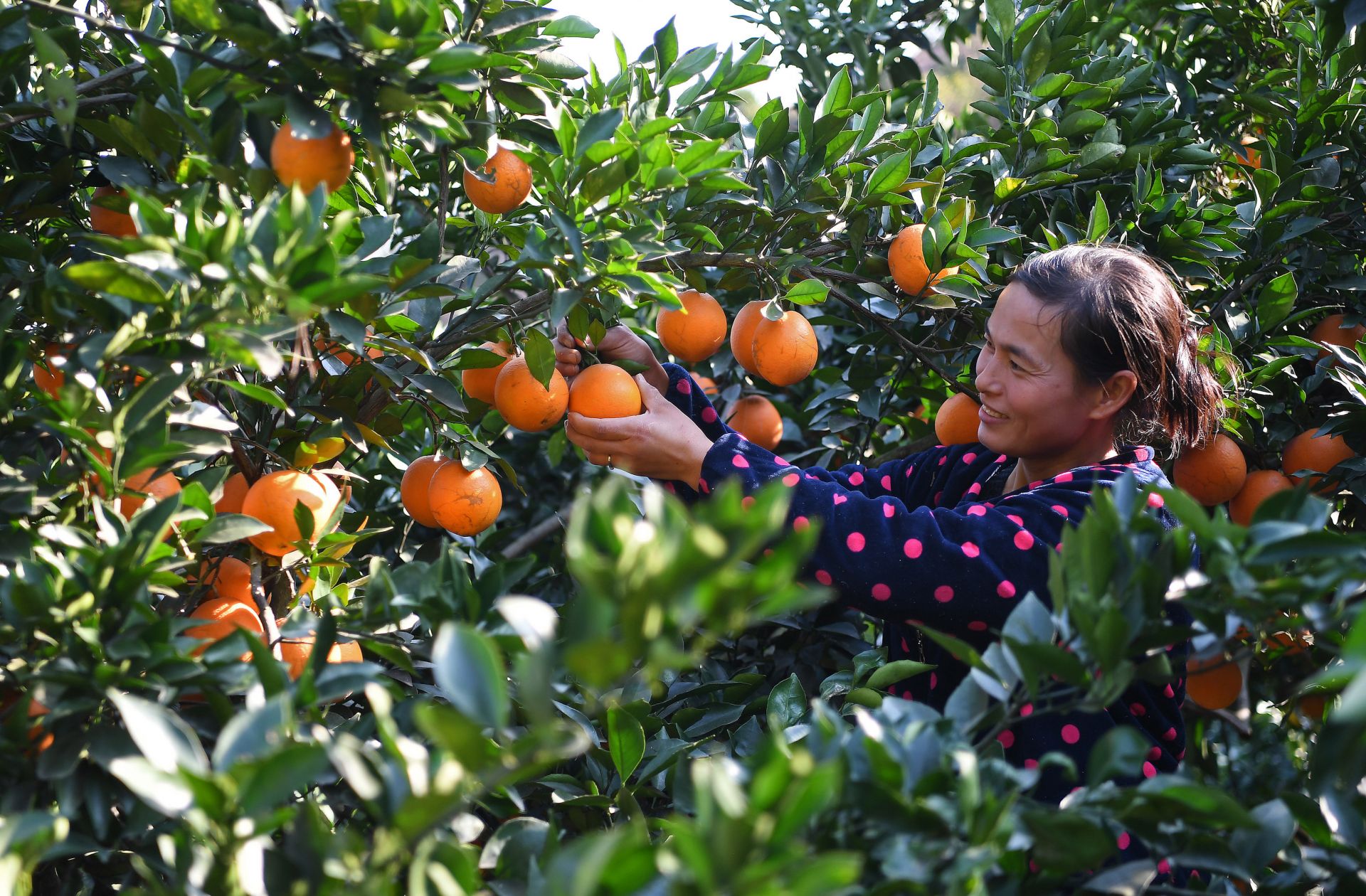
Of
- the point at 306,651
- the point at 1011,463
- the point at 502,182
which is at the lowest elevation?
the point at 306,651

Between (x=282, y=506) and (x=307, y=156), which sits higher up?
(x=307, y=156)

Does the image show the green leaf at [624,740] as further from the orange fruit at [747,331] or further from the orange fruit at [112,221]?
the orange fruit at [112,221]

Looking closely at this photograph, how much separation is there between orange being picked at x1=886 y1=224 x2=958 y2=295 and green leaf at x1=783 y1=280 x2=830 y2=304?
146mm

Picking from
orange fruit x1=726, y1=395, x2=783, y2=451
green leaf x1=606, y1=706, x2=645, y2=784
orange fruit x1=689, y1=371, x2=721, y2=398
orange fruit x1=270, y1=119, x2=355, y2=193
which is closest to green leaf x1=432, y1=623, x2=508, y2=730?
green leaf x1=606, y1=706, x2=645, y2=784

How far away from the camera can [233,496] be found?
4.84ft

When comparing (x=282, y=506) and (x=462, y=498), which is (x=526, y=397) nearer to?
(x=462, y=498)

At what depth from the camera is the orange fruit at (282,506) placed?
4.45 ft

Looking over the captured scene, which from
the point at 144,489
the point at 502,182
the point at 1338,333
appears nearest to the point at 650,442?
the point at 502,182

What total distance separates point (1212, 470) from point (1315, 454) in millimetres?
166

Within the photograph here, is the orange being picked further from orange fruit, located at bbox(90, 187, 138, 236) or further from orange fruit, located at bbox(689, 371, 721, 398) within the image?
orange fruit, located at bbox(90, 187, 138, 236)

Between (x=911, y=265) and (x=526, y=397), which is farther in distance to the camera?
(x=911, y=265)

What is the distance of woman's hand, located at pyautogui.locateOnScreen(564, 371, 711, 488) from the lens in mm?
1525

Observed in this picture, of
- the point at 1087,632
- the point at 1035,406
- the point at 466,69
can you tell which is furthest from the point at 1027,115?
the point at 1087,632

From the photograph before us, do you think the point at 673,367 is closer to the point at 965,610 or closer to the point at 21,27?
the point at 965,610
